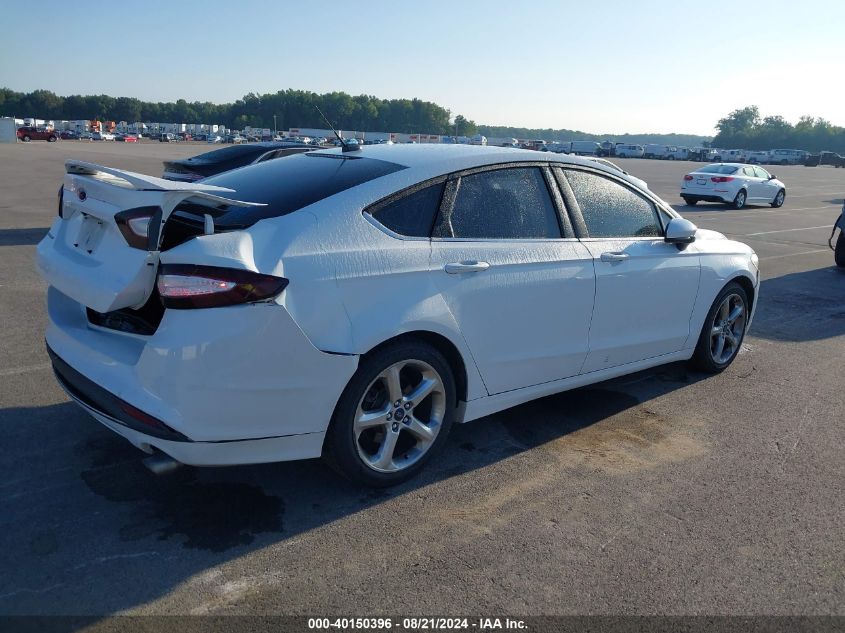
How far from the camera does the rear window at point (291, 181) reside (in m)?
3.52

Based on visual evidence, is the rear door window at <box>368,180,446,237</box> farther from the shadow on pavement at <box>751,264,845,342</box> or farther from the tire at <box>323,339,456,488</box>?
the shadow on pavement at <box>751,264,845,342</box>

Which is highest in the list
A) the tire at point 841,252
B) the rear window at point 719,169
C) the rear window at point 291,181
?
the rear window at point 291,181

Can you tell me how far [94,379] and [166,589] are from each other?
1.03 meters

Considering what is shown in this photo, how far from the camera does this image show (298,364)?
3.20 m

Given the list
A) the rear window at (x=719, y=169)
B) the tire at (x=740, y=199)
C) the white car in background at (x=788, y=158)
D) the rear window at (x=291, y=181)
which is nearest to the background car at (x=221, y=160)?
the rear window at (x=291, y=181)

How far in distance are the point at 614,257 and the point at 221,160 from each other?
8.19 metres

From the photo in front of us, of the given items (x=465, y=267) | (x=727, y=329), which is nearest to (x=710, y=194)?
(x=727, y=329)

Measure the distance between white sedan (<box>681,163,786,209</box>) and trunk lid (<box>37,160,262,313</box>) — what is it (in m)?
22.0

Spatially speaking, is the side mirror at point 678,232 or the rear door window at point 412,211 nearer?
the rear door window at point 412,211

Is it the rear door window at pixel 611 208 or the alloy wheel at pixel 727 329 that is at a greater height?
the rear door window at pixel 611 208

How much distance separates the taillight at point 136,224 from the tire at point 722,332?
4.05 meters

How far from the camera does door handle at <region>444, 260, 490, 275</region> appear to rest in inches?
147

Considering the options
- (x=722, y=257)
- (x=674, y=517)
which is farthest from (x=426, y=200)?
(x=722, y=257)

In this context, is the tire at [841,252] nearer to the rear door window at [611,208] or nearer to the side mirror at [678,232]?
the side mirror at [678,232]
